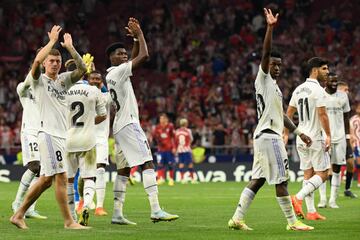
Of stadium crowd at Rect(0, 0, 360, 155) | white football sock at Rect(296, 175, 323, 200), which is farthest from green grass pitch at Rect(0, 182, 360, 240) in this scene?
stadium crowd at Rect(0, 0, 360, 155)

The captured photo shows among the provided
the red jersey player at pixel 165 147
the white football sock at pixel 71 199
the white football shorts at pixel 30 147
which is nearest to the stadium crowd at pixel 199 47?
the red jersey player at pixel 165 147

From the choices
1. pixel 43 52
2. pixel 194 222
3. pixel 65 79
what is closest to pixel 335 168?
pixel 194 222

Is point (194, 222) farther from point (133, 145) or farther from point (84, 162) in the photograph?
point (84, 162)

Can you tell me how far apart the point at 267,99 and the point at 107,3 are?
33.4 meters

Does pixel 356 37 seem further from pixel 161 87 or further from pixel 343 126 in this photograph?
pixel 343 126

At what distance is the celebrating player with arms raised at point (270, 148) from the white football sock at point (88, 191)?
261 centimetres

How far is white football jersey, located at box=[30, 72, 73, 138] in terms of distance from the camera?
45.3 feet

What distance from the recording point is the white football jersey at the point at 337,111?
2106cm

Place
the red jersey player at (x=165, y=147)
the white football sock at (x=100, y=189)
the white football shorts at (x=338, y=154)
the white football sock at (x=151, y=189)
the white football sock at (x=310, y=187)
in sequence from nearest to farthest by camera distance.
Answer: the white football sock at (x=151, y=189) → the white football sock at (x=310, y=187) → the white football sock at (x=100, y=189) → the white football shorts at (x=338, y=154) → the red jersey player at (x=165, y=147)

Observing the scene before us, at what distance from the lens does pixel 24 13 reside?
45.4 meters

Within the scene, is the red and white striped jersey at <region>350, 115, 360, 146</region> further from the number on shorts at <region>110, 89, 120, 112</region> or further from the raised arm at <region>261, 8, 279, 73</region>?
the raised arm at <region>261, 8, 279, 73</region>

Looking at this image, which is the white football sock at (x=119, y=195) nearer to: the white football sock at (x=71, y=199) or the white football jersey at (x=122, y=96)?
the white football sock at (x=71, y=199)

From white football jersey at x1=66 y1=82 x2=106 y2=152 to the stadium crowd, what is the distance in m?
21.2

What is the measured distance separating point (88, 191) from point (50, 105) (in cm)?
240
